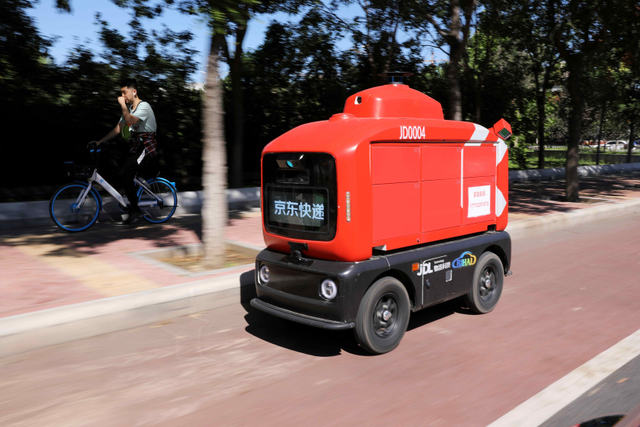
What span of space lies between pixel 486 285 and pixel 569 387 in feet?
6.23

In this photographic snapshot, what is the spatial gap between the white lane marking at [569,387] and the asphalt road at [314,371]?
0.24ft

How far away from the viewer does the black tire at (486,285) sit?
546 cm

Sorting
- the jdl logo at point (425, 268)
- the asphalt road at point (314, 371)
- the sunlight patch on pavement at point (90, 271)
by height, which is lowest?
the asphalt road at point (314, 371)

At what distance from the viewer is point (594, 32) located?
14.2 metres

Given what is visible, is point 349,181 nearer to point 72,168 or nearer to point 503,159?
point 503,159

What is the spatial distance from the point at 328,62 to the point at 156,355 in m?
13.8

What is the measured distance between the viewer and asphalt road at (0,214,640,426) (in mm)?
3529

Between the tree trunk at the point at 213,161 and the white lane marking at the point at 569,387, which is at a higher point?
the tree trunk at the point at 213,161

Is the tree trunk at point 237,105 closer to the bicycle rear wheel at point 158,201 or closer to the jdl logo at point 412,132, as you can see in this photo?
the bicycle rear wheel at point 158,201

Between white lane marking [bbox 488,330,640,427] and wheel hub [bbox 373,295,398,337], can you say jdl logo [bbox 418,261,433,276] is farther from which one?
white lane marking [bbox 488,330,640,427]

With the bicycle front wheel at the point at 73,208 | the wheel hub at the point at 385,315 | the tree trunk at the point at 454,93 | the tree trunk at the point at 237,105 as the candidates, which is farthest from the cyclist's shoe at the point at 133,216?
the tree trunk at the point at 454,93

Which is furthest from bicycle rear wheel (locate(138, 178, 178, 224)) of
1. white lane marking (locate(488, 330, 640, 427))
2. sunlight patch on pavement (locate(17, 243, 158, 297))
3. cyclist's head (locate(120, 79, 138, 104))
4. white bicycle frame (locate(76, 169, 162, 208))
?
white lane marking (locate(488, 330, 640, 427))

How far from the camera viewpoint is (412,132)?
4.68m

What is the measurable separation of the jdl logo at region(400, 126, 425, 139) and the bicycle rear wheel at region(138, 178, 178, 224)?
5.81 metres
